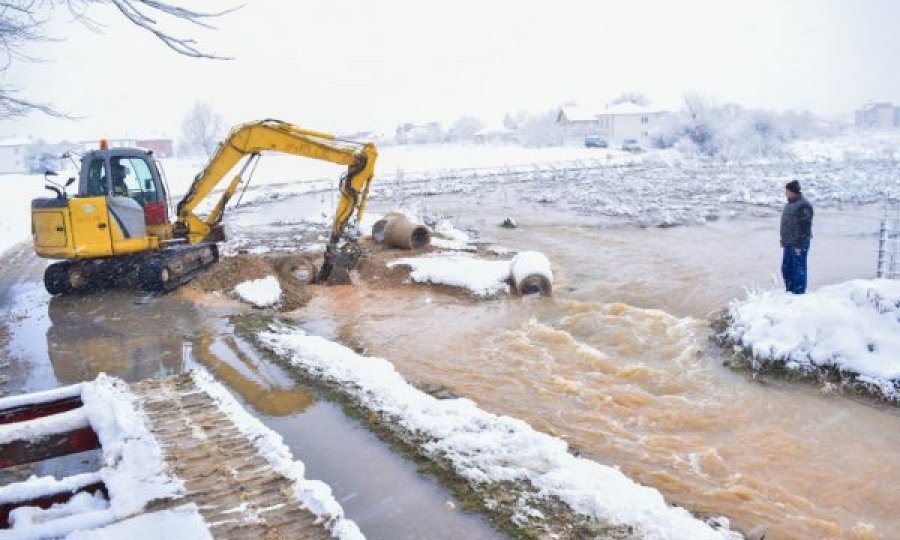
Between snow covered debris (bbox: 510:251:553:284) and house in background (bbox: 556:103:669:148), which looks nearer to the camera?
snow covered debris (bbox: 510:251:553:284)

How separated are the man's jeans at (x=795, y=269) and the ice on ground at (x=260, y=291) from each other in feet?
28.4

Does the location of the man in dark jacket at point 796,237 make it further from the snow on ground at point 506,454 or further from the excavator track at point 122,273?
the excavator track at point 122,273

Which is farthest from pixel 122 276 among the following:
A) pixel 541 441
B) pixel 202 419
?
pixel 541 441

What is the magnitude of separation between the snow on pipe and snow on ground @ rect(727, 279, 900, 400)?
9.29 m

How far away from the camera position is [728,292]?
43.4ft

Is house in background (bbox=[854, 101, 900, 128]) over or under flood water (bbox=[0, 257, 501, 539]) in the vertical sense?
over

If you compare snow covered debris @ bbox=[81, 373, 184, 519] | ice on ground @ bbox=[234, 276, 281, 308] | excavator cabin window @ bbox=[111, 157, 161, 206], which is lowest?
ice on ground @ bbox=[234, 276, 281, 308]

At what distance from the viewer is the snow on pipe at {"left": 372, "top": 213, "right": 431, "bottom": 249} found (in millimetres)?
17062

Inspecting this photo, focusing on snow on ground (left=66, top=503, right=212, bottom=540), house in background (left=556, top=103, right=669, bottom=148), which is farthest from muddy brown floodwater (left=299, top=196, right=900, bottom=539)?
house in background (left=556, top=103, right=669, bottom=148)

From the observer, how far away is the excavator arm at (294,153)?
42.8 feet

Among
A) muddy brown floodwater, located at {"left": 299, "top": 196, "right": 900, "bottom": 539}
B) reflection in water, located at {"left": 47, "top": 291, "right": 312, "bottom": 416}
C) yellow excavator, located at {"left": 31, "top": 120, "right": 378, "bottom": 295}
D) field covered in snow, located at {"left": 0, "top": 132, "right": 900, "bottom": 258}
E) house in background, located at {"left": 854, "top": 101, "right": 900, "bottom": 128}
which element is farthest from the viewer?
house in background, located at {"left": 854, "top": 101, "right": 900, "bottom": 128}

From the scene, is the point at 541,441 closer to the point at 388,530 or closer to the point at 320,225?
the point at 388,530

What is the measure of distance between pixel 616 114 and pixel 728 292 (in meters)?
86.5

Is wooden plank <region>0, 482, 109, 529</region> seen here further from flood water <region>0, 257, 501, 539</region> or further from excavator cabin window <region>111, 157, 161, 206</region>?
excavator cabin window <region>111, 157, 161, 206</region>
